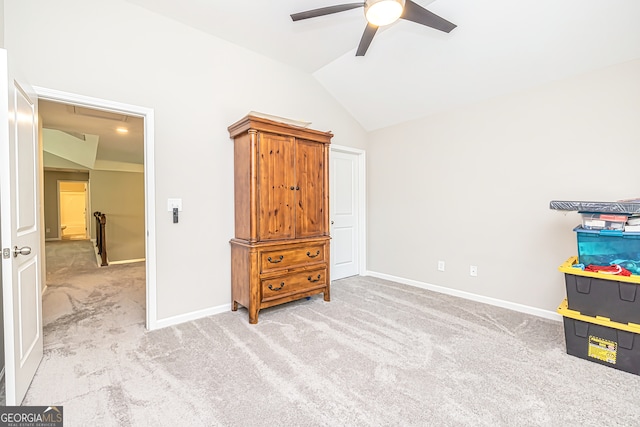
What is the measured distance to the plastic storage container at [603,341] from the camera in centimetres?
195

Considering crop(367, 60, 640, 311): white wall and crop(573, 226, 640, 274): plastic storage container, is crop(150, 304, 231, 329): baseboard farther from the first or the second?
crop(573, 226, 640, 274): plastic storage container

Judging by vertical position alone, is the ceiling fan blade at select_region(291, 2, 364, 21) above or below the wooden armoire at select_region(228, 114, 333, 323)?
above

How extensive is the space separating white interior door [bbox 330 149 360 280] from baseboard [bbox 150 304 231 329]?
1.73 metres

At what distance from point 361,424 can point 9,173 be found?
7.37ft

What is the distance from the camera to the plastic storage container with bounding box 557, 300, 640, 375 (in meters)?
1.95

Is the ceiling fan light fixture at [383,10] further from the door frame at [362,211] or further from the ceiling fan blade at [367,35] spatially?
the door frame at [362,211]

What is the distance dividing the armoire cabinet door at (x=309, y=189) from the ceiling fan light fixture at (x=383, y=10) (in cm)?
143

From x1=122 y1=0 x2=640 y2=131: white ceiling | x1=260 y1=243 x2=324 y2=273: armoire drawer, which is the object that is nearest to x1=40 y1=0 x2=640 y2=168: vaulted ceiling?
x1=122 y1=0 x2=640 y2=131: white ceiling

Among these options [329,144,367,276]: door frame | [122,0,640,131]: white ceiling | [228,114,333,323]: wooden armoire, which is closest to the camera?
[122,0,640,131]: white ceiling

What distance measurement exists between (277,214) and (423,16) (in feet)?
6.70

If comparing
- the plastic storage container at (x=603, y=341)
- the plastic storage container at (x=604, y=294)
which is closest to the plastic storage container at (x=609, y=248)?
the plastic storage container at (x=604, y=294)

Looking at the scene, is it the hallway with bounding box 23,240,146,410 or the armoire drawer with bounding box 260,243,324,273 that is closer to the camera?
the hallway with bounding box 23,240,146,410

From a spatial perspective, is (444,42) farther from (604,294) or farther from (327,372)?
(327,372)

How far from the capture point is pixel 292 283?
309 cm
